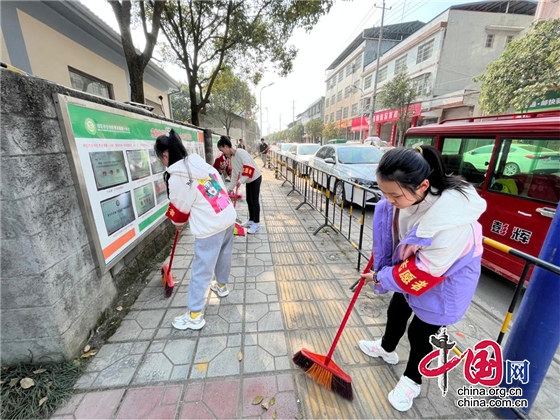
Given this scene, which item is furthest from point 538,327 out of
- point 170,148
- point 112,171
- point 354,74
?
point 354,74

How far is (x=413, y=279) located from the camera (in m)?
1.26

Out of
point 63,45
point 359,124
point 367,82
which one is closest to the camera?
point 63,45

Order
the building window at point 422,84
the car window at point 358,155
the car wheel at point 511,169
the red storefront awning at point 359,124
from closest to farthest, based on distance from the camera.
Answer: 1. the car wheel at point 511,169
2. the car window at point 358,155
3. the building window at point 422,84
4. the red storefront awning at point 359,124

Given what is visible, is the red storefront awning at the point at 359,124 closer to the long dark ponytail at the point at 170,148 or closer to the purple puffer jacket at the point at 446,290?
the long dark ponytail at the point at 170,148

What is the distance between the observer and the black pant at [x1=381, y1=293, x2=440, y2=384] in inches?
57.9

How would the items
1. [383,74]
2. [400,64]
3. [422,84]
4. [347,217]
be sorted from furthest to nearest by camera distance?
[383,74] < [400,64] < [422,84] < [347,217]

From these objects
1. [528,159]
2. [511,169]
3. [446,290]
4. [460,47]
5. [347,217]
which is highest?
[460,47]

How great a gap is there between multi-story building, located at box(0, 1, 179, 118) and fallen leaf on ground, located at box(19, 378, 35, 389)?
4.17 meters

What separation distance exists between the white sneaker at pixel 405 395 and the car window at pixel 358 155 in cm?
570

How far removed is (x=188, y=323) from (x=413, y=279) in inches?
75.5

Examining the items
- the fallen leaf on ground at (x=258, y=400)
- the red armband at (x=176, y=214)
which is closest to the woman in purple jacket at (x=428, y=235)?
the fallen leaf on ground at (x=258, y=400)

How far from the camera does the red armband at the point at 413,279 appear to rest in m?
1.22

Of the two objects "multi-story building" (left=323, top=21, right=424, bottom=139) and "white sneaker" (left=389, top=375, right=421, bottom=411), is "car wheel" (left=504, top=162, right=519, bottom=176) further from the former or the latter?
"multi-story building" (left=323, top=21, right=424, bottom=139)

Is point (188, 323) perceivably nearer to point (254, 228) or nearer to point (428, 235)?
point (428, 235)
